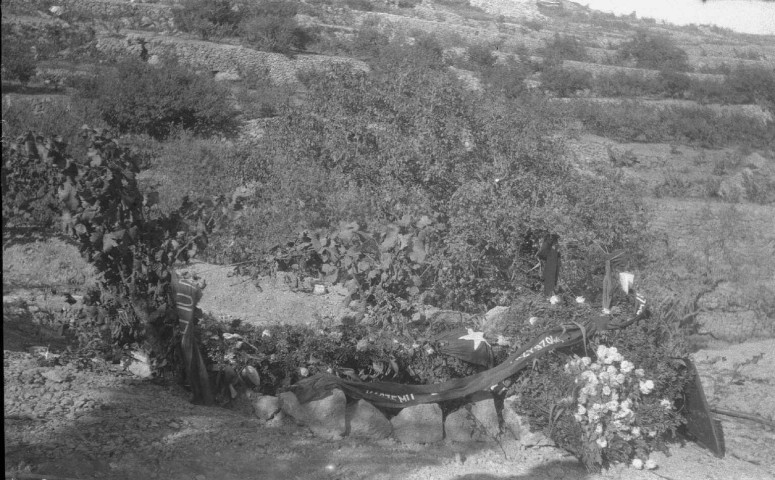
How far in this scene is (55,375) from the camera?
4.66 metres

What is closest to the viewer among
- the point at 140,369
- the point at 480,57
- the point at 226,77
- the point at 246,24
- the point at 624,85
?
the point at 140,369

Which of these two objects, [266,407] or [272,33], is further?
[272,33]

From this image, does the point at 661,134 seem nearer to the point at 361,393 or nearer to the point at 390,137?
the point at 390,137

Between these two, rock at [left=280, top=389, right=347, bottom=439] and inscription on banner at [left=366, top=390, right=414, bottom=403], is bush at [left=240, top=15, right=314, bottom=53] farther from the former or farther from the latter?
rock at [left=280, top=389, right=347, bottom=439]

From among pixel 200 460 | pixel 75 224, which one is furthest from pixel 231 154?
pixel 200 460

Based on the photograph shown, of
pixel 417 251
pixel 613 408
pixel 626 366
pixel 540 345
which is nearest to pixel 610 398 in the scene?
pixel 613 408

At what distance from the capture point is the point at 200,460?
13.7 ft

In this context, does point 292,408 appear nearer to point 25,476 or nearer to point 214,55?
point 25,476

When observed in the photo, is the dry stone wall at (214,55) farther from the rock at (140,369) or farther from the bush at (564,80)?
the rock at (140,369)

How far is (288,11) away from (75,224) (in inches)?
810

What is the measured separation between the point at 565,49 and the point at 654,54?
334cm

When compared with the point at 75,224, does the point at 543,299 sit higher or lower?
lower

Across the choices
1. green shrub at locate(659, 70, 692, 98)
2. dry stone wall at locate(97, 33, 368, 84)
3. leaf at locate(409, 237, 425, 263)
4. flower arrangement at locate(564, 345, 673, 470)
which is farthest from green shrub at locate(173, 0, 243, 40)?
flower arrangement at locate(564, 345, 673, 470)

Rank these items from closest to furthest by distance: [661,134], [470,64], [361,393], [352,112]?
[361,393] < [352,112] < [661,134] < [470,64]
